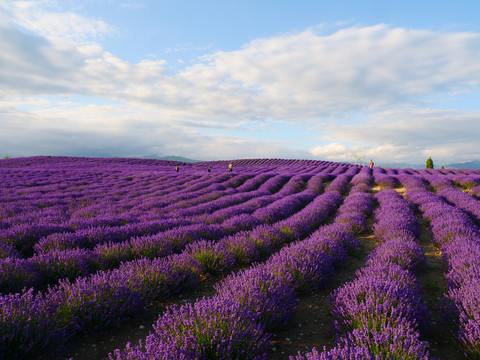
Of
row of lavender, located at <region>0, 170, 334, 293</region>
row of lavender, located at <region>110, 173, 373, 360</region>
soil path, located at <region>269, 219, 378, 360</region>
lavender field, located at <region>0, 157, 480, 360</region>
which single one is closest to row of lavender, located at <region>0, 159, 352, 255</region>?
lavender field, located at <region>0, 157, 480, 360</region>

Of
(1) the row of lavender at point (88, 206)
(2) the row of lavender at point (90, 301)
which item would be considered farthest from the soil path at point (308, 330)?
(1) the row of lavender at point (88, 206)

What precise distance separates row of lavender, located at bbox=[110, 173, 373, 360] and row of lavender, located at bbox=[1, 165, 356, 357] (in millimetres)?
409

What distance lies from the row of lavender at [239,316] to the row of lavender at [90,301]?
41 cm

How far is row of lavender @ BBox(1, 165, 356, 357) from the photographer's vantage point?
2064 mm

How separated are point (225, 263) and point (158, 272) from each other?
3.58 feet

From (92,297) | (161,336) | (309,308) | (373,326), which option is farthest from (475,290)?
(92,297)

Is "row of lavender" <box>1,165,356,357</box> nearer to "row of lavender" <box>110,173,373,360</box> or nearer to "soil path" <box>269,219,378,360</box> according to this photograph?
"row of lavender" <box>110,173,373,360</box>

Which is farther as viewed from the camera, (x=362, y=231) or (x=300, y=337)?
(x=362, y=231)

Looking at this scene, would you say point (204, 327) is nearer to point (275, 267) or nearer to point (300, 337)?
point (300, 337)

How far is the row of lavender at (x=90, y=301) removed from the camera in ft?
6.77

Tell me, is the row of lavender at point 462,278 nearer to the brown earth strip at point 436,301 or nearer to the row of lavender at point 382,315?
the brown earth strip at point 436,301

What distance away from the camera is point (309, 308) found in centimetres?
318

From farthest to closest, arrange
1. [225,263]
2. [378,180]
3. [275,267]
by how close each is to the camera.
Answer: [378,180] < [225,263] < [275,267]

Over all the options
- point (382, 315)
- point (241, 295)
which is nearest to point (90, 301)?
point (241, 295)
